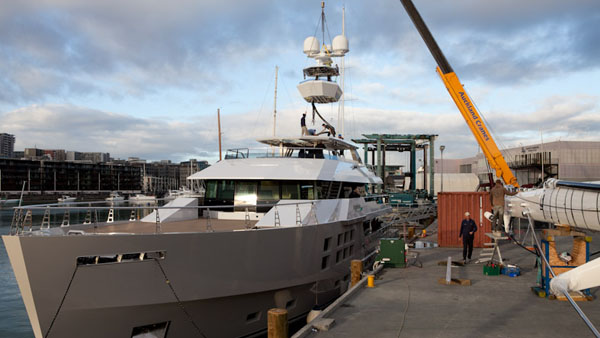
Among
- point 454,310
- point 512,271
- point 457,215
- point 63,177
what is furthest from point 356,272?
point 63,177

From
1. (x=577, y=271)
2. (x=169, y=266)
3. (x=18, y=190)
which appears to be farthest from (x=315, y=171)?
(x=18, y=190)

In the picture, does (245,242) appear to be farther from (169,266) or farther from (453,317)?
(453,317)

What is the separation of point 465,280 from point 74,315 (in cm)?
840

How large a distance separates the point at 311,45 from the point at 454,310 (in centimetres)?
1560

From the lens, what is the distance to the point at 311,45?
21.0 metres

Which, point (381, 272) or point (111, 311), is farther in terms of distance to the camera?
point (381, 272)

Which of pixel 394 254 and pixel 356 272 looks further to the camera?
pixel 394 254

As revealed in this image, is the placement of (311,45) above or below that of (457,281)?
above

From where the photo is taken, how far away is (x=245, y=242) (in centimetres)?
873

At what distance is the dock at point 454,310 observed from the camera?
23.3 ft

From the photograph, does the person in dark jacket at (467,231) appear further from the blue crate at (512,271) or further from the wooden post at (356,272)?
the wooden post at (356,272)

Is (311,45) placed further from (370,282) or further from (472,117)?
(370,282)

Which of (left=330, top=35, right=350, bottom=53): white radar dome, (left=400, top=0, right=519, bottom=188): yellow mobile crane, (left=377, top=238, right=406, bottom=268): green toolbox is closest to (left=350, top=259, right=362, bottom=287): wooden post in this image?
(left=377, top=238, right=406, bottom=268): green toolbox

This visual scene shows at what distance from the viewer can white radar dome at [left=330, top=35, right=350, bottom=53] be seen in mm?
21938
